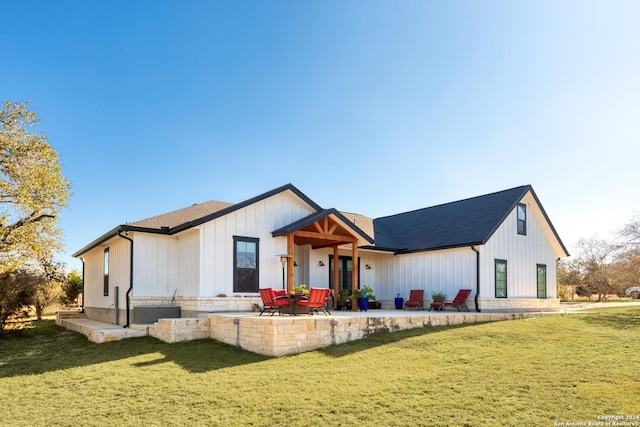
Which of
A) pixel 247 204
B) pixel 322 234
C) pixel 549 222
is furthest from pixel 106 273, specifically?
pixel 549 222

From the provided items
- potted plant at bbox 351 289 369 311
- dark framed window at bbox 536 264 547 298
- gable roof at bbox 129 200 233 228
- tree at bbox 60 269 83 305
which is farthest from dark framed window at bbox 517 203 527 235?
tree at bbox 60 269 83 305

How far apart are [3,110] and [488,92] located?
1666 centimetres

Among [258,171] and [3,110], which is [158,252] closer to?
[258,171]

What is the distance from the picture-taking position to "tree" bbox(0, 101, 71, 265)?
14.4 m

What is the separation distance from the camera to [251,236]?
14.4 metres

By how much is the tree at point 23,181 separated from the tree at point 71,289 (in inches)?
406

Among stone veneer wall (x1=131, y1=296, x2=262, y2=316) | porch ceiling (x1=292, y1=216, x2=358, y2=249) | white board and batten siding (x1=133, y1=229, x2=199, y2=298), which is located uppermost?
porch ceiling (x1=292, y1=216, x2=358, y2=249)

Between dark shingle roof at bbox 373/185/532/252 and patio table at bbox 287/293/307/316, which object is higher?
dark shingle roof at bbox 373/185/532/252

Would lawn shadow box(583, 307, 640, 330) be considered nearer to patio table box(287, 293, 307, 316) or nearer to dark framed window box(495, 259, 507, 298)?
dark framed window box(495, 259, 507, 298)

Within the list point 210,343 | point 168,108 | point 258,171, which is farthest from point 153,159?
point 210,343

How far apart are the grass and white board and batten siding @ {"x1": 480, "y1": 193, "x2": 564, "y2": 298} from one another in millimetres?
5723

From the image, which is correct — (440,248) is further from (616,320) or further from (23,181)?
(23,181)

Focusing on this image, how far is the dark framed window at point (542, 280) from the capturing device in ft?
64.8

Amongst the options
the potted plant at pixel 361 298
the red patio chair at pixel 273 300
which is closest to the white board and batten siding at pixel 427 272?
the potted plant at pixel 361 298
